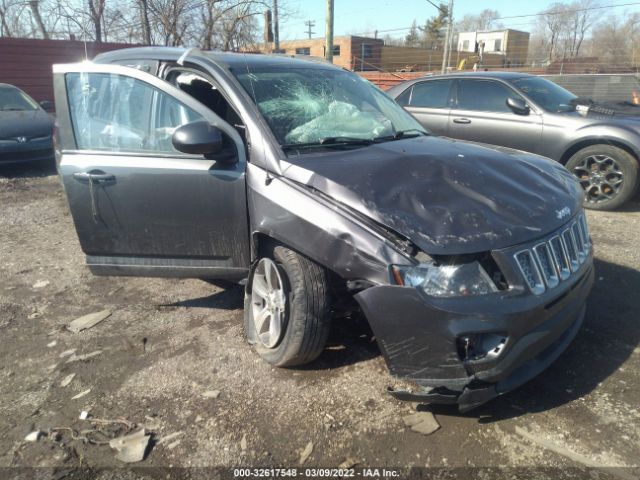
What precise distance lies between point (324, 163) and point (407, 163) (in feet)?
1.55

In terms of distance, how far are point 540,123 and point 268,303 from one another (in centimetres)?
492

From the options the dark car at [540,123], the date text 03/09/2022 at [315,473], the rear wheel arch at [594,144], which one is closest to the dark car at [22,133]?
the dark car at [540,123]

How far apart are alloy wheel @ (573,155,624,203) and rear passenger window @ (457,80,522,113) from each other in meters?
1.22

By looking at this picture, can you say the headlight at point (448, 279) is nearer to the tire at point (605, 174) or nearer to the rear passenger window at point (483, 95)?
the tire at point (605, 174)

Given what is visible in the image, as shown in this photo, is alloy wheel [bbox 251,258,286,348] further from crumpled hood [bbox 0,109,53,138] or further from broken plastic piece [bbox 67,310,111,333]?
crumpled hood [bbox 0,109,53,138]

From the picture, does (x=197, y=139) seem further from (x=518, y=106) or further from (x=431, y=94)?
(x=431, y=94)

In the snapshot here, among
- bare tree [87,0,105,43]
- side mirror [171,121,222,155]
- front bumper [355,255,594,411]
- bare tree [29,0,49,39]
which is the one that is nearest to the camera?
front bumper [355,255,594,411]

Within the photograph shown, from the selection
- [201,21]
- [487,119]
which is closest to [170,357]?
[487,119]

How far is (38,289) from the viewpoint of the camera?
13.5 feet

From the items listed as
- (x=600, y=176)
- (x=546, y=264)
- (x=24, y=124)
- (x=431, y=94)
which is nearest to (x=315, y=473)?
(x=546, y=264)

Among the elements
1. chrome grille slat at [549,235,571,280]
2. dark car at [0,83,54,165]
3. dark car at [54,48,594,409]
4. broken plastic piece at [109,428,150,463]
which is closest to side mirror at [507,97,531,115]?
dark car at [54,48,594,409]

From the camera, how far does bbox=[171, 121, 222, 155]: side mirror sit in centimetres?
278

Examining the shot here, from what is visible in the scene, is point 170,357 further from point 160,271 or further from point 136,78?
point 136,78

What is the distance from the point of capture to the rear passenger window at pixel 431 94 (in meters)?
7.05
